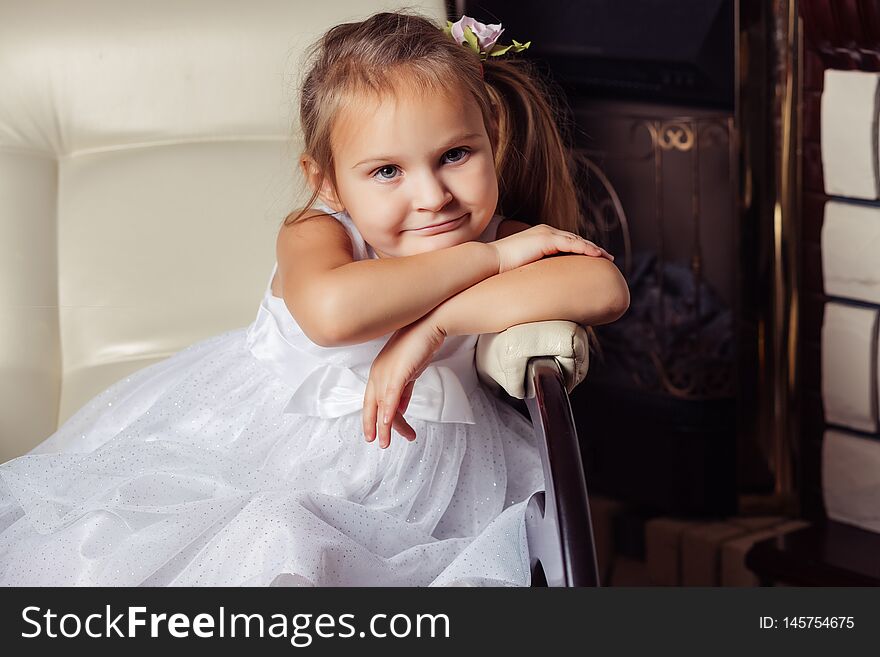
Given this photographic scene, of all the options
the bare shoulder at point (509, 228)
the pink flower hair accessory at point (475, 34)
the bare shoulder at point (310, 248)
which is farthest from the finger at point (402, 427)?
the pink flower hair accessory at point (475, 34)

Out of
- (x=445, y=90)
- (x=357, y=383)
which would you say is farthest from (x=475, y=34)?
(x=357, y=383)

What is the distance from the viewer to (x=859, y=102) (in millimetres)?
1459

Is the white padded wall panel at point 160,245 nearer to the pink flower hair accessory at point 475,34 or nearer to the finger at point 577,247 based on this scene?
the pink flower hair accessory at point 475,34

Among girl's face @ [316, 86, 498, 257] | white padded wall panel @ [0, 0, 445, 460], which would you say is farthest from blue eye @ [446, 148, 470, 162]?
white padded wall panel @ [0, 0, 445, 460]

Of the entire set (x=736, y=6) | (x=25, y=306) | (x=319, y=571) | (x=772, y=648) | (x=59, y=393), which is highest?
(x=736, y=6)

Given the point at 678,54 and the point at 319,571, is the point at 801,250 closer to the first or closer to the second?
the point at 678,54

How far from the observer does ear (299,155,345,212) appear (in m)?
0.99

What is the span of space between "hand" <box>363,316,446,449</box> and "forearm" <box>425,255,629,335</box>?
16 millimetres

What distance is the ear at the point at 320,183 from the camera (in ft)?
3.26

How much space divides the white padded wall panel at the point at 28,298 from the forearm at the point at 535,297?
0.58 meters

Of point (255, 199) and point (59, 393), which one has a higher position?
point (255, 199)

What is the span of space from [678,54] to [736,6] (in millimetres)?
103

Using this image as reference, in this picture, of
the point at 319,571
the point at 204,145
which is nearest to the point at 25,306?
the point at 204,145

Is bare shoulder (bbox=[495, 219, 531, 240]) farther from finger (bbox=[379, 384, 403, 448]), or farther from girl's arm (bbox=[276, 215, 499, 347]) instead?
finger (bbox=[379, 384, 403, 448])
